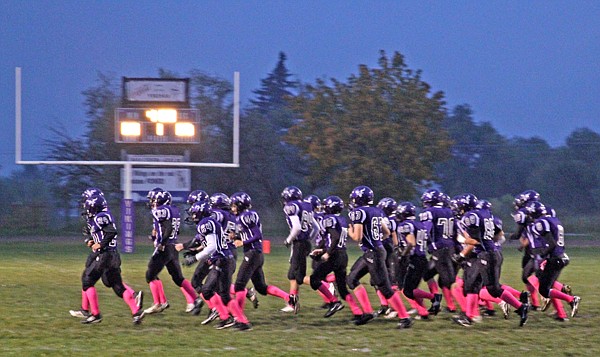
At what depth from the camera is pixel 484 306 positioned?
14484mm

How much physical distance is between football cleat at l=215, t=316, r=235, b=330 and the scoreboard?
13627 millimetres

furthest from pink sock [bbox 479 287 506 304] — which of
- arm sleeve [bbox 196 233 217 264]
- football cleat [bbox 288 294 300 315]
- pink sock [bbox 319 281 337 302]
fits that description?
arm sleeve [bbox 196 233 217 264]

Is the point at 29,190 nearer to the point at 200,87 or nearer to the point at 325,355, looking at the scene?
the point at 200,87

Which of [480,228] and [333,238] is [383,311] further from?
[480,228]

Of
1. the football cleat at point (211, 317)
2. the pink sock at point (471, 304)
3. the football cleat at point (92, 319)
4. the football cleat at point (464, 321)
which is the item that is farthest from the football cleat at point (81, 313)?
the pink sock at point (471, 304)

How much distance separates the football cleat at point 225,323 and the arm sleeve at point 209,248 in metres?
0.90

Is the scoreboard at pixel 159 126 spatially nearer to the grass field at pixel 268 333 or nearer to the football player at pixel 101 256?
the grass field at pixel 268 333

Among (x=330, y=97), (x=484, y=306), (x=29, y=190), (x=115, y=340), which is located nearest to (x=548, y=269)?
(x=484, y=306)

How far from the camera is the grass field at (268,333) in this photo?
1087cm

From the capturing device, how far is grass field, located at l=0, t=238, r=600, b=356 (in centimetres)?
1087

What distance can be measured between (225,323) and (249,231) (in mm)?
1272

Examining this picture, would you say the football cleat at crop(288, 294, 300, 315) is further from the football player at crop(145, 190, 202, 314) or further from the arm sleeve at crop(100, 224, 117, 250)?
the arm sleeve at crop(100, 224, 117, 250)

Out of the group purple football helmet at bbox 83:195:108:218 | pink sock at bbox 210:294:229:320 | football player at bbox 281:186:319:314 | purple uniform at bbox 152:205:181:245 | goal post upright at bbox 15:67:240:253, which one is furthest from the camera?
goal post upright at bbox 15:67:240:253

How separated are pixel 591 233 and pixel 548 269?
111 ft
